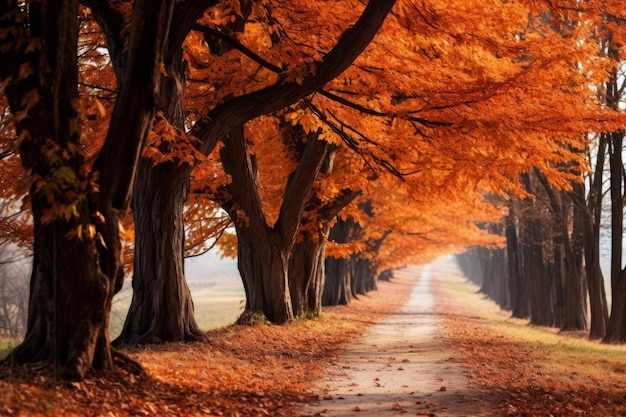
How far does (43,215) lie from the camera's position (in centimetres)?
654

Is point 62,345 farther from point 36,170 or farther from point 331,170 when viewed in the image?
point 331,170

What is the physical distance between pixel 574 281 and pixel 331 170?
9.90 meters

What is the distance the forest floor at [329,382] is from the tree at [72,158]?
0.54 m

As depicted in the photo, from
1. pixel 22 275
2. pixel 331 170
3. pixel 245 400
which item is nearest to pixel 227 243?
pixel 331 170

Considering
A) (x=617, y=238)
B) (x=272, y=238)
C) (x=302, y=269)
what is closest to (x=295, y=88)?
(x=272, y=238)

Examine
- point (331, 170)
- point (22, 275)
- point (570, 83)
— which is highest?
point (570, 83)

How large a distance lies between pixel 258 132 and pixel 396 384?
9.15m

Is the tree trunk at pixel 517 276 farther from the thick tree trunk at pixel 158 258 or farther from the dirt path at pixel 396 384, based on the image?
the thick tree trunk at pixel 158 258

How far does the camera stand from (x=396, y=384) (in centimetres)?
948

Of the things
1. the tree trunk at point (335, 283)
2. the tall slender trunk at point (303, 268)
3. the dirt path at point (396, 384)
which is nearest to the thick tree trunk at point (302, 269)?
the tall slender trunk at point (303, 268)

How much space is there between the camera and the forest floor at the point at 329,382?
6.68m

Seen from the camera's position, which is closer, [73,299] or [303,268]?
[73,299]

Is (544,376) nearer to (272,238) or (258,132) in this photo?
(272,238)

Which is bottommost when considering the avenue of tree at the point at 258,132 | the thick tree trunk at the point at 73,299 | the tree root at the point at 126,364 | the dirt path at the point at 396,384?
the dirt path at the point at 396,384
